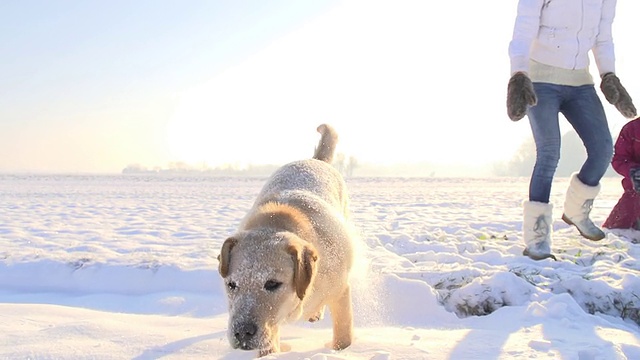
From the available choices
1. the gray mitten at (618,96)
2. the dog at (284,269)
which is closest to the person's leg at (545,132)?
the gray mitten at (618,96)

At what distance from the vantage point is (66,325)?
277 cm

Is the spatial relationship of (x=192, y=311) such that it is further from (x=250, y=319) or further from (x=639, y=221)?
(x=639, y=221)

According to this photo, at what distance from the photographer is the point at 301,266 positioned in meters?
2.44

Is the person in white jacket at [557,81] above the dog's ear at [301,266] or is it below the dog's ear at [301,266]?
above

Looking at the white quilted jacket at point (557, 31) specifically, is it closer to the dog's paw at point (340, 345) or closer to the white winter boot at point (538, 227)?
the white winter boot at point (538, 227)

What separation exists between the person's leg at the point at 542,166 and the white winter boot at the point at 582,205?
2.42 feet

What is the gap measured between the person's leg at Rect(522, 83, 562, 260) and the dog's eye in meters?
3.08

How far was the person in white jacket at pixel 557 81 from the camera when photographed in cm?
464

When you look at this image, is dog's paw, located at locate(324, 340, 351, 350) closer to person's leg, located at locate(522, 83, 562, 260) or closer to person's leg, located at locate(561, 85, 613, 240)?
person's leg, located at locate(522, 83, 562, 260)

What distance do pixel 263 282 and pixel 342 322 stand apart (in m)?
0.67

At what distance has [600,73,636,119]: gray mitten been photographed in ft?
15.9

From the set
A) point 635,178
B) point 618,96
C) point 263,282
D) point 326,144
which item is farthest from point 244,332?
point 635,178

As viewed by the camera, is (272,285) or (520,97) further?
(520,97)

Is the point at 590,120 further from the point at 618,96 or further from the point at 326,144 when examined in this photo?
the point at 326,144
